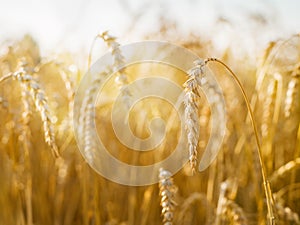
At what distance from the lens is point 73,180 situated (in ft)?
8.05

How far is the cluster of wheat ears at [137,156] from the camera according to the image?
4.55 feet

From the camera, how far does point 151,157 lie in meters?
2.49

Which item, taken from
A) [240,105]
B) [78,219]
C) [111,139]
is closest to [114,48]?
[78,219]

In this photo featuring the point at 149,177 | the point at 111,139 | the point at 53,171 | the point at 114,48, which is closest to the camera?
the point at 114,48

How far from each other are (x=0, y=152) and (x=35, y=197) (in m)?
0.34

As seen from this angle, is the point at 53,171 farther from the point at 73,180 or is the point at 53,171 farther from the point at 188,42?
the point at 188,42

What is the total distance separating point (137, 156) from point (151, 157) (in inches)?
17.2

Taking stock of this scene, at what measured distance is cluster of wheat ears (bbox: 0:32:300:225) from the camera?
1.39 m

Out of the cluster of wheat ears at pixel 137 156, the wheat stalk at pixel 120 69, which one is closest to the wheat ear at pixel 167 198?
the cluster of wheat ears at pixel 137 156

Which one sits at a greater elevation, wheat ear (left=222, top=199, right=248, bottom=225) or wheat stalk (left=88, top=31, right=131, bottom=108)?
wheat stalk (left=88, top=31, right=131, bottom=108)

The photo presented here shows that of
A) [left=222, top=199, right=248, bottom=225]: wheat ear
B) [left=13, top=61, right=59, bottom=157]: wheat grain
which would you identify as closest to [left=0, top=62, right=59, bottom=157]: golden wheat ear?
[left=13, top=61, right=59, bottom=157]: wheat grain

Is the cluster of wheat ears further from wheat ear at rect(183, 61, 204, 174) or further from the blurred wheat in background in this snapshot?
wheat ear at rect(183, 61, 204, 174)

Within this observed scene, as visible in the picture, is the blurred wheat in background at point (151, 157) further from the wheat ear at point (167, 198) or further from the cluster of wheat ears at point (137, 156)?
the wheat ear at point (167, 198)

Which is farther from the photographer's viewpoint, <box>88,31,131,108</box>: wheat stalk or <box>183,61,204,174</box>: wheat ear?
<box>88,31,131,108</box>: wheat stalk
